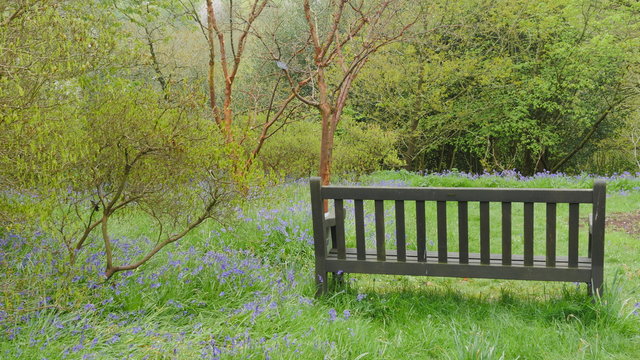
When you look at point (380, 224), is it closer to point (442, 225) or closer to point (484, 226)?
point (442, 225)

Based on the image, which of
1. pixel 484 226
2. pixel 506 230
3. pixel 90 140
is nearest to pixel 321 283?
pixel 484 226

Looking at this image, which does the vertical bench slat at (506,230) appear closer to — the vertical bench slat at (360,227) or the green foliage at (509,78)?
the vertical bench slat at (360,227)

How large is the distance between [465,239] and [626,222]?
4.88 metres

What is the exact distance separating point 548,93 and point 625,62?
2541 millimetres

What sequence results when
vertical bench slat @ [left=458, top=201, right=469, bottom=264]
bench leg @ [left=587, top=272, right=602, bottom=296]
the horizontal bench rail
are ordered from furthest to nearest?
vertical bench slat @ [left=458, top=201, right=469, bottom=264] → bench leg @ [left=587, top=272, right=602, bottom=296] → the horizontal bench rail

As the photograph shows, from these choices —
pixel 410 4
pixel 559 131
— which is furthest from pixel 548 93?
pixel 410 4

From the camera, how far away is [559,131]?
55.2ft

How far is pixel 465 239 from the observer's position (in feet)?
12.7

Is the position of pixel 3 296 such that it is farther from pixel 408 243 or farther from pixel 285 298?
pixel 408 243

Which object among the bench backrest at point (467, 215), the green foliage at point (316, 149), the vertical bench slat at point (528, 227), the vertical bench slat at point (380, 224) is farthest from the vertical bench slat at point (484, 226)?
the green foliage at point (316, 149)

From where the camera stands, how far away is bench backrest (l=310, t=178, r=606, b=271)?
143 inches

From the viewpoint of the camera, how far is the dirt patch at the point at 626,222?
7.05m

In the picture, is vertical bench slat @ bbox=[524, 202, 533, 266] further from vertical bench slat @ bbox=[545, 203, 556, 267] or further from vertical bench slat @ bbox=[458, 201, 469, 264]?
vertical bench slat @ bbox=[458, 201, 469, 264]

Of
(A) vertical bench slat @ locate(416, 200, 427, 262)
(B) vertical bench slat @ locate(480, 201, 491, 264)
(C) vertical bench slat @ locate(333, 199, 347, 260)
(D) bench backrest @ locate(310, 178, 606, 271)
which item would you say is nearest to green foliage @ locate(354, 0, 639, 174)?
(C) vertical bench slat @ locate(333, 199, 347, 260)
